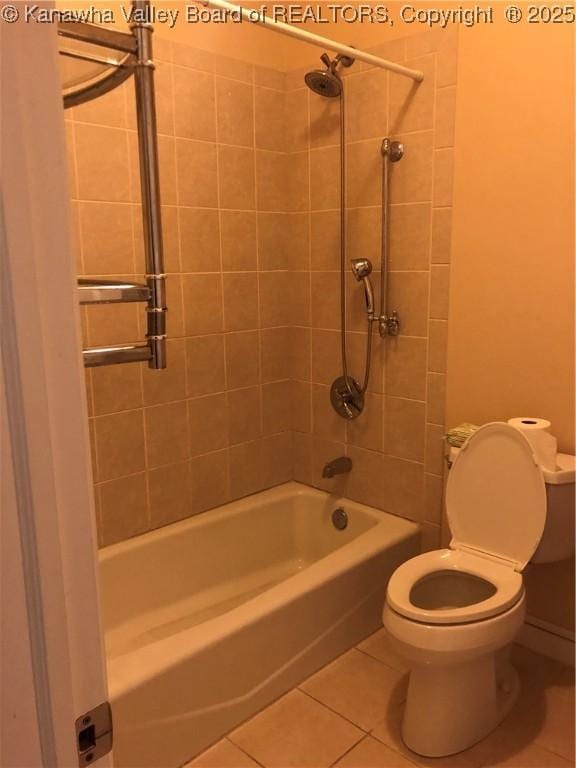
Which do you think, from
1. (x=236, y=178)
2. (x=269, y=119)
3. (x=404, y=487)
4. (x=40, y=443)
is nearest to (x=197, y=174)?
(x=236, y=178)

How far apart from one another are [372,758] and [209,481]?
1.17 m

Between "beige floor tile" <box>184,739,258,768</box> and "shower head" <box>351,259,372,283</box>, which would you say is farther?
"shower head" <box>351,259,372,283</box>

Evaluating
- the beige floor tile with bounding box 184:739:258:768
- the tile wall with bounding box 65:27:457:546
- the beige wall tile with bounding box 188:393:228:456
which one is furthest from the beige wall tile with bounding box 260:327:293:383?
the beige floor tile with bounding box 184:739:258:768

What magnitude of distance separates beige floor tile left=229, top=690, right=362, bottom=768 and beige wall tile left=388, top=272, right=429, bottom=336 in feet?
4.37

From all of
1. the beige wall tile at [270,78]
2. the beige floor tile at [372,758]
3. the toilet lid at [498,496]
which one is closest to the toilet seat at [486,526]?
the toilet lid at [498,496]

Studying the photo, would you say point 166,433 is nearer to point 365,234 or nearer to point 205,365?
point 205,365

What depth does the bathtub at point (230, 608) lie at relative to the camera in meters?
1.71

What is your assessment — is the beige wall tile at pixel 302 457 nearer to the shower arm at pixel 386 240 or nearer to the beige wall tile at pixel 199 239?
the shower arm at pixel 386 240

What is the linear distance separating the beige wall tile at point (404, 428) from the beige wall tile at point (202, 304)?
2.47 ft

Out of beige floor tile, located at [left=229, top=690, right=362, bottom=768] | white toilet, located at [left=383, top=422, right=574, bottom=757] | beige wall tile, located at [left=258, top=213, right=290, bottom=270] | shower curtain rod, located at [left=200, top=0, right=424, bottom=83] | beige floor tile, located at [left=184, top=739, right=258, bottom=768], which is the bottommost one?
beige floor tile, located at [left=184, top=739, right=258, bottom=768]

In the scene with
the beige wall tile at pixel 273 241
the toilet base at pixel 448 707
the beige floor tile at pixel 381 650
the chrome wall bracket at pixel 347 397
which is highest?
the beige wall tile at pixel 273 241

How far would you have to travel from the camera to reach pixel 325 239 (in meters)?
2.58

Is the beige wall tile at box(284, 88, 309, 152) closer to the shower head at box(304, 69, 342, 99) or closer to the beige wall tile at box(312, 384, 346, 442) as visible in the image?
the shower head at box(304, 69, 342, 99)

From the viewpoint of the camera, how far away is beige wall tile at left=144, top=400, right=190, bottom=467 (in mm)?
2334
